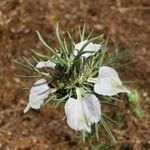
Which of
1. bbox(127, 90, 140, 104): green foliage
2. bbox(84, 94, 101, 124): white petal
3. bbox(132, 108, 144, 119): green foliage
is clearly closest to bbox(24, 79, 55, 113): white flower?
bbox(84, 94, 101, 124): white petal

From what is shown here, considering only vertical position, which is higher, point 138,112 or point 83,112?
point 83,112

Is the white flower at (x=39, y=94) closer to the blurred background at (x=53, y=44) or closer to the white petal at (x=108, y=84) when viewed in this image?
the white petal at (x=108, y=84)

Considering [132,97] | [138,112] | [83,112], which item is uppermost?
[83,112]

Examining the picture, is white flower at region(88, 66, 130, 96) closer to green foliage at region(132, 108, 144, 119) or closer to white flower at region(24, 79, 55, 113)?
white flower at region(24, 79, 55, 113)

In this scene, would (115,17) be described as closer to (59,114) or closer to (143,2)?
(143,2)

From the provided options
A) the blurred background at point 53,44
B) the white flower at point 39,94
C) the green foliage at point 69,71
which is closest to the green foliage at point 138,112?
the blurred background at point 53,44

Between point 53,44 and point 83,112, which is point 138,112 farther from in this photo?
point 83,112

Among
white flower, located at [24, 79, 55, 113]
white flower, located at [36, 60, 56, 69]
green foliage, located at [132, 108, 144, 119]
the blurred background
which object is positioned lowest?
green foliage, located at [132, 108, 144, 119]

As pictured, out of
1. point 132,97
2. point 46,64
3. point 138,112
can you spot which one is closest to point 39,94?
point 46,64
